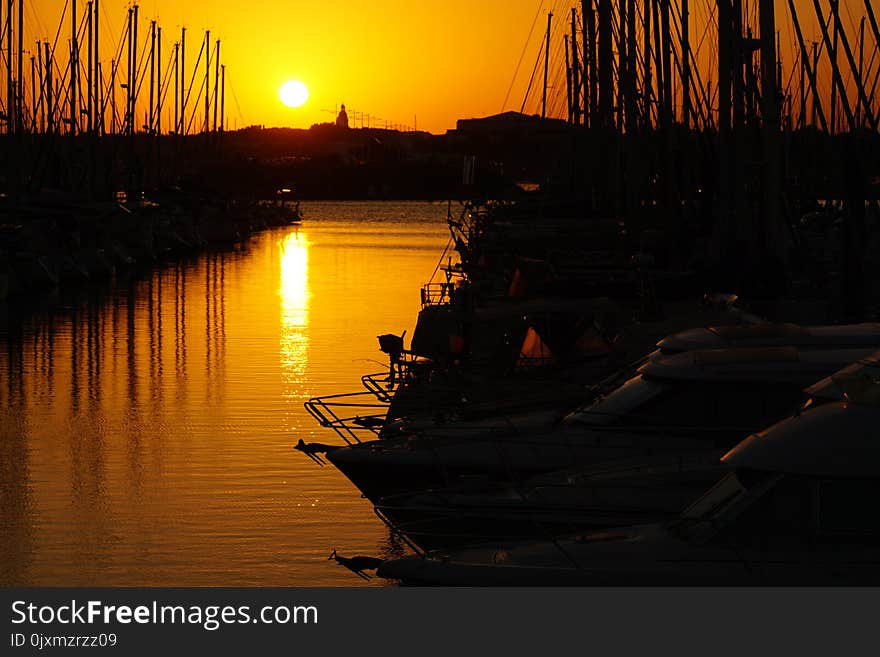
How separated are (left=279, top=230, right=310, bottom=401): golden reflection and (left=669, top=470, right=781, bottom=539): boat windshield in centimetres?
1917

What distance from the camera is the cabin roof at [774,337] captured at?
15352 mm

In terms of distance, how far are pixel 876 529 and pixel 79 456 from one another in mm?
16211

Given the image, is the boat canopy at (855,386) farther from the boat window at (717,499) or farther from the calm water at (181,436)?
the calm water at (181,436)

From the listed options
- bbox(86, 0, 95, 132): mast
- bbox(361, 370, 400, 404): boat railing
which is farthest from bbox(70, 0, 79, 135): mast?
bbox(361, 370, 400, 404): boat railing

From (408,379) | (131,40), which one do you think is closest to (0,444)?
(408,379)

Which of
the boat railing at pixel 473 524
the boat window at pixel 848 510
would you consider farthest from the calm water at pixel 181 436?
the boat window at pixel 848 510

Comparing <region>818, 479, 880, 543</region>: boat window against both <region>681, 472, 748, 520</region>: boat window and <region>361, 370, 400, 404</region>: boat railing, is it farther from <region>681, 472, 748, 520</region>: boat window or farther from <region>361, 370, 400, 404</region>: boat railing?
<region>361, 370, 400, 404</region>: boat railing

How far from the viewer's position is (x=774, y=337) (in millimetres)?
15453

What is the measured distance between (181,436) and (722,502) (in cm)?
1630

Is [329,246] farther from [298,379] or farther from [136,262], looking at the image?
[298,379]

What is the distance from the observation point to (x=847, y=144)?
22.2 meters

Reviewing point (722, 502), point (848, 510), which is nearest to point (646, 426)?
point (722, 502)

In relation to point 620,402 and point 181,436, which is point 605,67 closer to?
point 181,436

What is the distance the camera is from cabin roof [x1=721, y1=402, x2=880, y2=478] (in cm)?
1049
